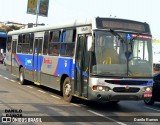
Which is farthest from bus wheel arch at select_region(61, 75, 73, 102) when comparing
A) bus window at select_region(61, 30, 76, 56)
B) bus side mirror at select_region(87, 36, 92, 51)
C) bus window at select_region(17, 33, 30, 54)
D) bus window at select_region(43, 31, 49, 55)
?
bus window at select_region(17, 33, 30, 54)

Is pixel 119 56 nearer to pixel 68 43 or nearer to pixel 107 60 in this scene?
pixel 107 60

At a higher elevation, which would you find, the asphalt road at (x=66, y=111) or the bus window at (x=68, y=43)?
the bus window at (x=68, y=43)

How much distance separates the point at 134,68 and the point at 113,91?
3.59 feet

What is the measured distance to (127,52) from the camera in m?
12.4

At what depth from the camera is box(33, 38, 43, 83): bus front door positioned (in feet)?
58.4

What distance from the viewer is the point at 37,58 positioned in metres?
18.2

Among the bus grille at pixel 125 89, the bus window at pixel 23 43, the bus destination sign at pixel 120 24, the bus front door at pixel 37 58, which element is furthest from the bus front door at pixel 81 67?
the bus window at pixel 23 43

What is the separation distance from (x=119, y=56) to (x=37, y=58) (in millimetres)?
6812

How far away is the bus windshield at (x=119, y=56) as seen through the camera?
12070mm

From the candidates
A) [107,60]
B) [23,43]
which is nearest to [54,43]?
[107,60]

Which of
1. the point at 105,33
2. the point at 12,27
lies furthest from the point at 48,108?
the point at 12,27

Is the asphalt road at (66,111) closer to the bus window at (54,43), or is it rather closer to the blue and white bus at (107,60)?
the blue and white bus at (107,60)

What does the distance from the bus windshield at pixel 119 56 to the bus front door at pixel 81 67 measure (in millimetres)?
585

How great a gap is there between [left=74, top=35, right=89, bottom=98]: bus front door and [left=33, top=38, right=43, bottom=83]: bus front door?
4731mm
